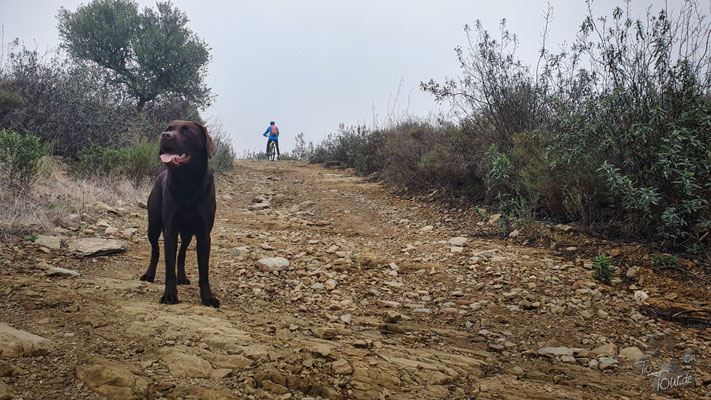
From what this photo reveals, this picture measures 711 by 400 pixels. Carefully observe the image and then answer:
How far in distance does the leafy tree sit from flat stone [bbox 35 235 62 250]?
12.8m

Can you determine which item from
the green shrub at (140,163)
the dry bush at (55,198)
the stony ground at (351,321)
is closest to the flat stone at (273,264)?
the stony ground at (351,321)

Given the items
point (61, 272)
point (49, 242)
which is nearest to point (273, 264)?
point (61, 272)

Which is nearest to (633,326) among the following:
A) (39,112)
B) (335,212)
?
(335,212)

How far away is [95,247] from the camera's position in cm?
405

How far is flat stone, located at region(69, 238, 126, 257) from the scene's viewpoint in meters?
3.94

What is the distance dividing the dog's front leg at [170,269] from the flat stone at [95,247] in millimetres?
1687

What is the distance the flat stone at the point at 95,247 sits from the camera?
3.94 meters

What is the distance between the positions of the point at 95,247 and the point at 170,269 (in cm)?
182

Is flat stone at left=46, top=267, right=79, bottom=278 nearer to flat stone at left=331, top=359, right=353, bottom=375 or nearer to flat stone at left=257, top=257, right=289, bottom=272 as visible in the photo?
flat stone at left=257, top=257, right=289, bottom=272

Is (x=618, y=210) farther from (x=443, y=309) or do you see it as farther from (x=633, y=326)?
(x=443, y=309)

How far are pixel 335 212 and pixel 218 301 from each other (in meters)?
4.35

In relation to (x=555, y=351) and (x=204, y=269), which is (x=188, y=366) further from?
(x=555, y=351)

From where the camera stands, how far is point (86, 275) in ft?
11.0

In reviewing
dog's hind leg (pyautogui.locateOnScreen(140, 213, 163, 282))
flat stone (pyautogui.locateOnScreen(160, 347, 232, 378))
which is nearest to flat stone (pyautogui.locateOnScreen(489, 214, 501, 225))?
dog's hind leg (pyautogui.locateOnScreen(140, 213, 163, 282))
